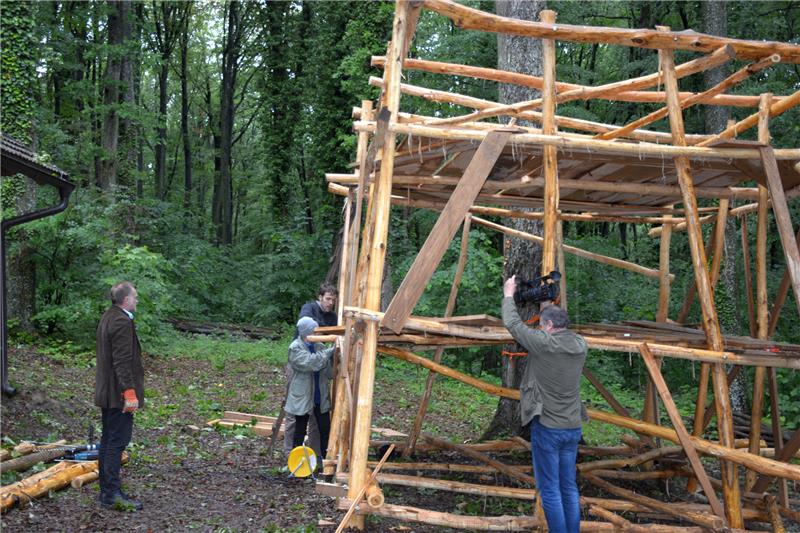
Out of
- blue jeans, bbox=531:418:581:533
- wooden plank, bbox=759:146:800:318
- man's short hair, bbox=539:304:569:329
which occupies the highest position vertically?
wooden plank, bbox=759:146:800:318

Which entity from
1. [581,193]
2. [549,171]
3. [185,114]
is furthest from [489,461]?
[185,114]

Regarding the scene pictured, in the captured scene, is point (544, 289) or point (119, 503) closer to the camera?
point (544, 289)

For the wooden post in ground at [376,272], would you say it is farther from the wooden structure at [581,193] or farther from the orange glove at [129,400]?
the orange glove at [129,400]

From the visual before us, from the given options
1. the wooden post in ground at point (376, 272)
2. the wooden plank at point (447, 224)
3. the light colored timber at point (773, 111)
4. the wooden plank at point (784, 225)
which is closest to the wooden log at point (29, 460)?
the wooden post in ground at point (376, 272)

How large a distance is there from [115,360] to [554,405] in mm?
3698

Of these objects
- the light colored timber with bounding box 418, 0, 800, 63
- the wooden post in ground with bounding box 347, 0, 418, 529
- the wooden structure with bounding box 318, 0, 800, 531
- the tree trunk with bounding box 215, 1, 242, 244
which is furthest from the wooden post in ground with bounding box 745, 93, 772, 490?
the tree trunk with bounding box 215, 1, 242, 244

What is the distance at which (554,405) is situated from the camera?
17.8 ft

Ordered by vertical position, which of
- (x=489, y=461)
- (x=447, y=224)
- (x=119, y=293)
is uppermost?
(x=447, y=224)

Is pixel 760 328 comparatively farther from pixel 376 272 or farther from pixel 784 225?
pixel 376 272

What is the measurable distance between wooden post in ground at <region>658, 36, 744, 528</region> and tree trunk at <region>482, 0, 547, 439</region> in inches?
121

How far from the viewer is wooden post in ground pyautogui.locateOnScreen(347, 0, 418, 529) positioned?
5.63 m

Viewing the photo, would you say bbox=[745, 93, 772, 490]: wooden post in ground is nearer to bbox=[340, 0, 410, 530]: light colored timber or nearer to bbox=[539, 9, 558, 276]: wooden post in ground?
bbox=[539, 9, 558, 276]: wooden post in ground

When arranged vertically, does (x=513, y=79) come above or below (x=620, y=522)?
above

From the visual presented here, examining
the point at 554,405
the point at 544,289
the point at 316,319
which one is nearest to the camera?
the point at 554,405
